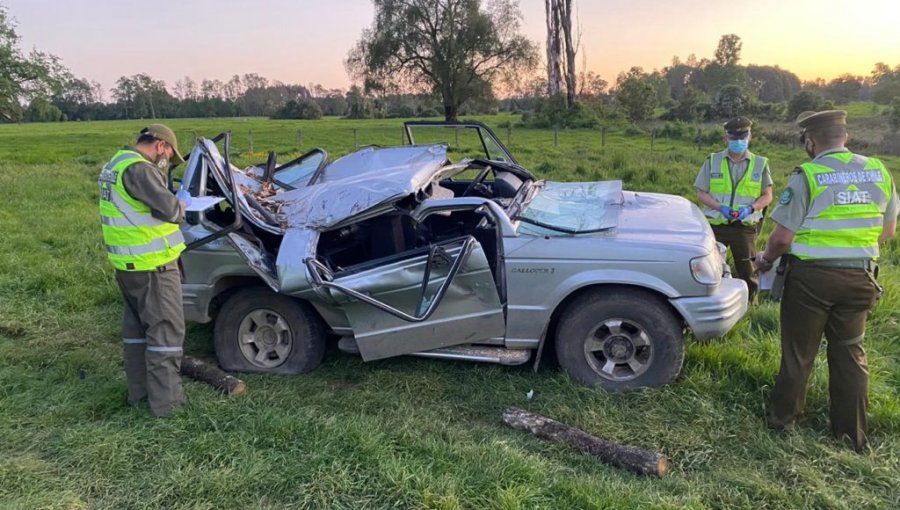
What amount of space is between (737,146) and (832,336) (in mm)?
2242

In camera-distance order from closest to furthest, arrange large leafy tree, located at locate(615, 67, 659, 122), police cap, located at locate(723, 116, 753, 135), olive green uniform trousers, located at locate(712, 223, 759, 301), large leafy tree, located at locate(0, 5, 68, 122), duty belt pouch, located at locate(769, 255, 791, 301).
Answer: duty belt pouch, located at locate(769, 255, 791, 301), police cap, located at locate(723, 116, 753, 135), olive green uniform trousers, located at locate(712, 223, 759, 301), large leafy tree, located at locate(0, 5, 68, 122), large leafy tree, located at locate(615, 67, 659, 122)

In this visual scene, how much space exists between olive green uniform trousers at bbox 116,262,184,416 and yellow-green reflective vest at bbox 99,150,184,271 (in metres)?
0.10

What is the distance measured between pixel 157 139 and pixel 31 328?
2.95 meters

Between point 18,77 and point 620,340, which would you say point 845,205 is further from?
point 18,77

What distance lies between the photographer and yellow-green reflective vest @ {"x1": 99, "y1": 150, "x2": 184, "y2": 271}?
3672 millimetres

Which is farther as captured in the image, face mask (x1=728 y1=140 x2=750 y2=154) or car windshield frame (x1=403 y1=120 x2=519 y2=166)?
car windshield frame (x1=403 y1=120 x2=519 y2=166)

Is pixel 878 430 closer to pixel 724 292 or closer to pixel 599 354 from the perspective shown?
pixel 724 292

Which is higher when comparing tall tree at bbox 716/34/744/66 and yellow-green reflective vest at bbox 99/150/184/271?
tall tree at bbox 716/34/744/66

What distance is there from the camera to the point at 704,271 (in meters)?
3.84

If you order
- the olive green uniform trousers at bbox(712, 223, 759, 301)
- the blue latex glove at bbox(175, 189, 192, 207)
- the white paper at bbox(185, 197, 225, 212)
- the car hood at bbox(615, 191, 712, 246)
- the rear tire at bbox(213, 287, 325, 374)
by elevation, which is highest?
the blue latex glove at bbox(175, 189, 192, 207)

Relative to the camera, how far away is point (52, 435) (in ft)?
12.0

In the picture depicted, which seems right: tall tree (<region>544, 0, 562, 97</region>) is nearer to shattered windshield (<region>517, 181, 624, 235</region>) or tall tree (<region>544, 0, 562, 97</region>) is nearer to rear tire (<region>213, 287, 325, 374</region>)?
shattered windshield (<region>517, 181, 624, 235</region>)

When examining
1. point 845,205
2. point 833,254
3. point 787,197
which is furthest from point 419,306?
point 845,205

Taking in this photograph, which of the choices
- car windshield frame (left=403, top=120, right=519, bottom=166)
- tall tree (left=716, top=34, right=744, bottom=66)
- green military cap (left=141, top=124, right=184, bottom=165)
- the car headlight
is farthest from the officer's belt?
tall tree (left=716, top=34, right=744, bottom=66)
